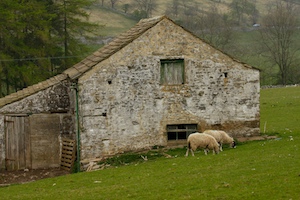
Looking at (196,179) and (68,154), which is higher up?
(196,179)

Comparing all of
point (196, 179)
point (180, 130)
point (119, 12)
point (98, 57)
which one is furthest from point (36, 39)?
point (119, 12)

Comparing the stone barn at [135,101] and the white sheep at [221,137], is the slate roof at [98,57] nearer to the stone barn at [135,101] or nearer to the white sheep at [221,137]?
the stone barn at [135,101]

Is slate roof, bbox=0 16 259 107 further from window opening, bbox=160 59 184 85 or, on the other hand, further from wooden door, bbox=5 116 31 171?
window opening, bbox=160 59 184 85

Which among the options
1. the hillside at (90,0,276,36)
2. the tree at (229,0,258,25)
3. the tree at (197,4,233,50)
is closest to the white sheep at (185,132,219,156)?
the tree at (197,4,233,50)

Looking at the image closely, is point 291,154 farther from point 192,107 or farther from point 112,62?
point 112,62

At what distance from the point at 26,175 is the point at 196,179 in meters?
10.7

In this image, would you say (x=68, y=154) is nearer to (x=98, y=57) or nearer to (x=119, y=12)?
(x=98, y=57)

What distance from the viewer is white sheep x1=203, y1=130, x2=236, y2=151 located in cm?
2458

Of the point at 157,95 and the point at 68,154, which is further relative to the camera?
the point at 68,154

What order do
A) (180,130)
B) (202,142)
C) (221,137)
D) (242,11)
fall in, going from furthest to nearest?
(242,11) → (180,130) → (221,137) → (202,142)

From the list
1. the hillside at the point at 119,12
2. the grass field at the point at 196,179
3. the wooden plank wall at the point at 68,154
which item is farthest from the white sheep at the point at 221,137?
the hillside at the point at 119,12

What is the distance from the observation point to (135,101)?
25.8 metres

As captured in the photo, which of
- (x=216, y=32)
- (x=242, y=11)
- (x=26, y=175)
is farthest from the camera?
(x=242, y=11)

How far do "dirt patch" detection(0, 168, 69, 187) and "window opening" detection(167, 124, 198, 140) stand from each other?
5.43 metres
